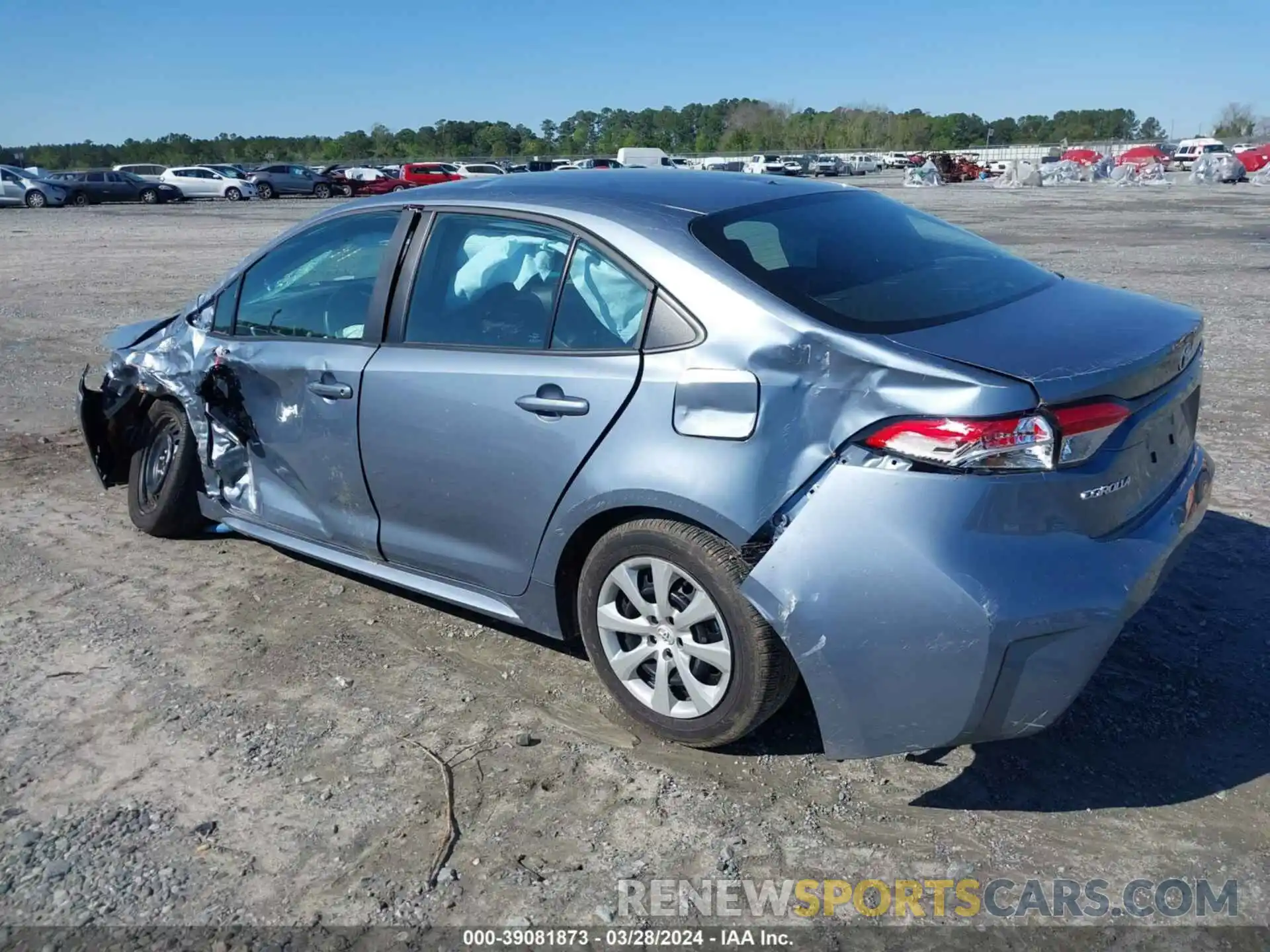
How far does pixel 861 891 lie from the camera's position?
279cm

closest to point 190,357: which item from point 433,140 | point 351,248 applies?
point 351,248

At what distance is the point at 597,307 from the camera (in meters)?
3.49

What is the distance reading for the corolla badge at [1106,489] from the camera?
9.31ft

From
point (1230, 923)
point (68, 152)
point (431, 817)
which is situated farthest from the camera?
point (68, 152)

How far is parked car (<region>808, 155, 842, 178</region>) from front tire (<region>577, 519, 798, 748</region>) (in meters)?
62.5

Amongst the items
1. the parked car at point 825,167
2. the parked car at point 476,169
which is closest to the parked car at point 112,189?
the parked car at point 476,169

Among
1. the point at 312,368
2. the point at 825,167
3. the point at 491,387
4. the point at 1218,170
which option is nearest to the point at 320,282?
the point at 312,368

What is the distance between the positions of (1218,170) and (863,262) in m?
51.0

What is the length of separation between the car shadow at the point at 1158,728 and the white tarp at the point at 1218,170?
49283mm

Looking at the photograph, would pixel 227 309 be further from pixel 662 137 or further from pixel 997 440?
pixel 662 137

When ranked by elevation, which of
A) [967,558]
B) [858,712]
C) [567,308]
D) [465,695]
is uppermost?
[567,308]

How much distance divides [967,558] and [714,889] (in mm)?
1068

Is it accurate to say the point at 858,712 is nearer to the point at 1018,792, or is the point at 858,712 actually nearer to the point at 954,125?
the point at 1018,792

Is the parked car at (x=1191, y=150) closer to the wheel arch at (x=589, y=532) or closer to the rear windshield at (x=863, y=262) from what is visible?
the rear windshield at (x=863, y=262)
